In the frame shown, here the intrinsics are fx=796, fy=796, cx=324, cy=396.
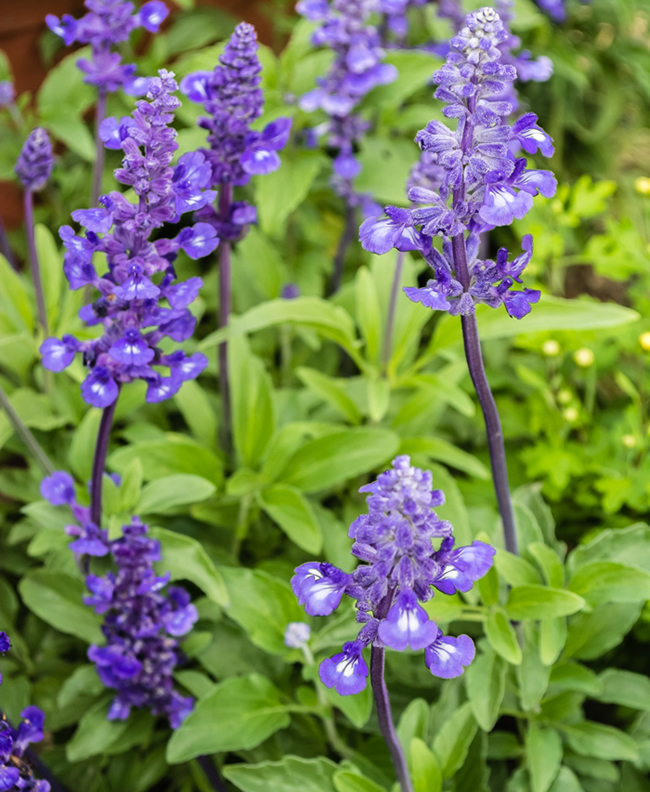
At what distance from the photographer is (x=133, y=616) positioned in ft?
6.08

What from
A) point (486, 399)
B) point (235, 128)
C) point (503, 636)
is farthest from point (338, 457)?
point (235, 128)

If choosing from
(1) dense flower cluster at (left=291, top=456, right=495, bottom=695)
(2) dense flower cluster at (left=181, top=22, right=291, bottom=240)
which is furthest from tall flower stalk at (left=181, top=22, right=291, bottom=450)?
(1) dense flower cluster at (left=291, top=456, right=495, bottom=695)

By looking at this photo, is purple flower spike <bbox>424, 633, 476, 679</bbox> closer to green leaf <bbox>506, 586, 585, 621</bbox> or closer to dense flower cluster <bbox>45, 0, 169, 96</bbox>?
green leaf <bbox>506, 586, 585, 621</bbox>

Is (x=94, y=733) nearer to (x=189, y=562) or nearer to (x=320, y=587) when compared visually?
(x=189, y=562)

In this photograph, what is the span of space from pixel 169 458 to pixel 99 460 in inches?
20.1

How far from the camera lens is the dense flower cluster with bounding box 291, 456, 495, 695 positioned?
3.55 ft

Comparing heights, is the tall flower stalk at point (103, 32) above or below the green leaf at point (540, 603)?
above

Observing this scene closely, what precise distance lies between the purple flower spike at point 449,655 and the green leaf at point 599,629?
1.01 meters

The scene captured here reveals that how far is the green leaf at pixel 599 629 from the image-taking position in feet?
6.86

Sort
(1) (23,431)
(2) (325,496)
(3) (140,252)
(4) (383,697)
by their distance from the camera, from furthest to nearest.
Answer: (2) (325,496) < (1) (23,431) < (3) (140,252) < (4) (383,697)

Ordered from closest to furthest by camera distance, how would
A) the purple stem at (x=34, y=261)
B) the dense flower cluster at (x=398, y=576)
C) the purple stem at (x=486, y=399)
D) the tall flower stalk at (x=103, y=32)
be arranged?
1. the dense flower cluster at (x=398, y=576)
2. the purple stem at (x=486, y=399)
3. the tall flower stalk at (x=103, y=32)
4. the purple stem at (x=34, y=261)

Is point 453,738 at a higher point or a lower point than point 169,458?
lower

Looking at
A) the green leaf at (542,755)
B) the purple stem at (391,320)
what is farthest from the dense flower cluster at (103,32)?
the green leaf at (542,755)

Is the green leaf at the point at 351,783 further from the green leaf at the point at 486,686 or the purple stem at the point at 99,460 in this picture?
the purple stem at the point at 99,460
